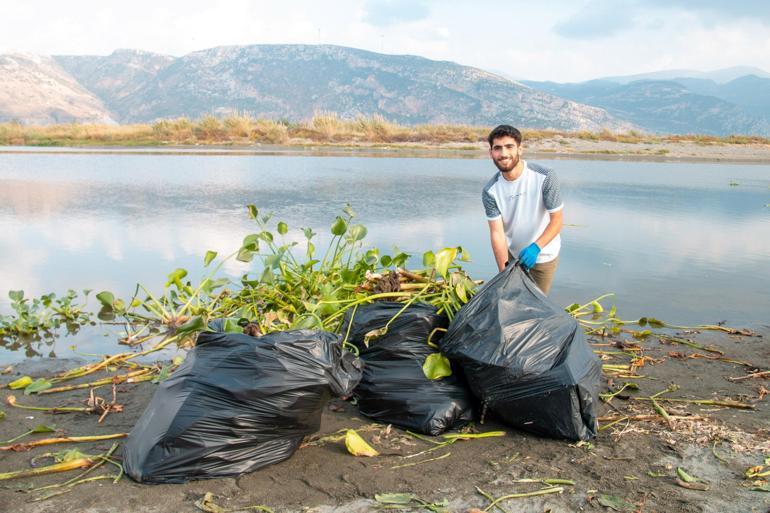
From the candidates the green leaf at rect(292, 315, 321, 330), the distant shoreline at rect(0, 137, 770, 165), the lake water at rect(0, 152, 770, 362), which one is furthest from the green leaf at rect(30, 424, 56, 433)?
the distant shoreline at rect(0, 137, 770, 165)

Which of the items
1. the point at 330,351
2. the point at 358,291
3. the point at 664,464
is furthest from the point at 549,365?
the point at 358,291

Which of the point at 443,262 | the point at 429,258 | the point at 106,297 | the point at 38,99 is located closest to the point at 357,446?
the point at 443,262

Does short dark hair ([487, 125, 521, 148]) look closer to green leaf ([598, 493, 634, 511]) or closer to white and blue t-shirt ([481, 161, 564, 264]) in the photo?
white and blue t-shirt ([481, 161, 564, 264])

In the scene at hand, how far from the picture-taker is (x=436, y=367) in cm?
269

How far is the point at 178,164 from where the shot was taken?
1512 cm

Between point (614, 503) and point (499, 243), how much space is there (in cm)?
168

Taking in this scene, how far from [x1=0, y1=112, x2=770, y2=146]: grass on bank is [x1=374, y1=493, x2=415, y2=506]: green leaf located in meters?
23.2

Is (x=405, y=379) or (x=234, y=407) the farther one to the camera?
(x=405, y=379)

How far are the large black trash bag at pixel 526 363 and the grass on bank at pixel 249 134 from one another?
22642mm

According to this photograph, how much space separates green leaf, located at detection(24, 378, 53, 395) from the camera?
304 cm

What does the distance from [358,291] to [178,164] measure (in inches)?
512

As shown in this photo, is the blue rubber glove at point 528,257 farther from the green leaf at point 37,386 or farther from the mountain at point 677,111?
the mountain at point 677,111

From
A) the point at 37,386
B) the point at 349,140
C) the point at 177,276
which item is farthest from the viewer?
the point at 349,140

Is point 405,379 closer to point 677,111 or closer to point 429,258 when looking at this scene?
point 429,258
